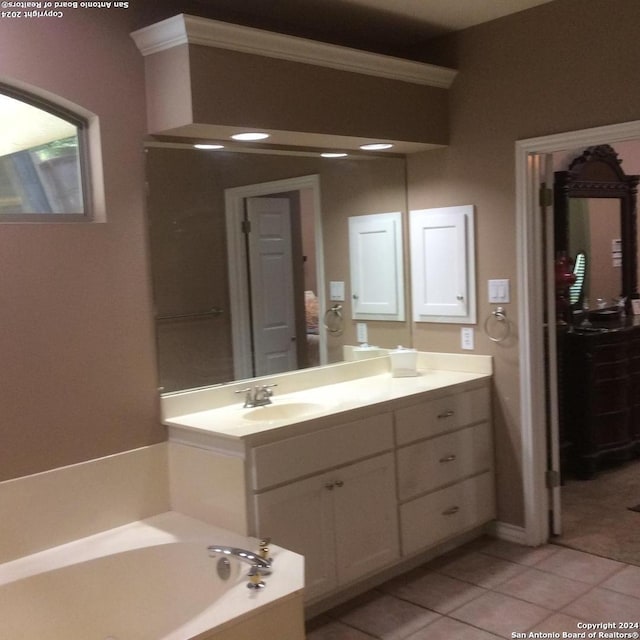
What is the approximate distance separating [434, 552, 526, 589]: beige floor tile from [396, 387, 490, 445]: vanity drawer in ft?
2.01

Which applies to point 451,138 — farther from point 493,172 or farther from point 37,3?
point 37,3

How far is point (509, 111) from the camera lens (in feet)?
11.5

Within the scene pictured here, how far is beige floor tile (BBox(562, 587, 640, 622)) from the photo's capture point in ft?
9.55

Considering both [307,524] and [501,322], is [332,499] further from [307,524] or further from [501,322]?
[501,322]

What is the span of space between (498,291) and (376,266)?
0.66 meters

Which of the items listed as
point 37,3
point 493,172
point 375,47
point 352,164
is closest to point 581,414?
point 493,172

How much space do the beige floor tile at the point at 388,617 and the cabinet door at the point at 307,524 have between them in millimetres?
193

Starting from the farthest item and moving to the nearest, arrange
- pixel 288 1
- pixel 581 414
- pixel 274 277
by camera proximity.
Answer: pixel 581 414, pixel 274 277, pixel 288 1

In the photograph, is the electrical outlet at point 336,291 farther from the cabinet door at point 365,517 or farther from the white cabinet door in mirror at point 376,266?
the cabinet door at point 365,517

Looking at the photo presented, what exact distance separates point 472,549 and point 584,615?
2.47ft

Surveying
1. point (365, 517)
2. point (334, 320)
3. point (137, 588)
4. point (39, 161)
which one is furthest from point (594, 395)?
point (39, 161)

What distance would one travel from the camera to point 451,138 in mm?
3740

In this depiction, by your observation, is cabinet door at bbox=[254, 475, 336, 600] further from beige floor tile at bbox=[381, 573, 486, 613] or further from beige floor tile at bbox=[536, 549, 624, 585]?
beige floor tile at bbox=[536, 549, 624, 585]

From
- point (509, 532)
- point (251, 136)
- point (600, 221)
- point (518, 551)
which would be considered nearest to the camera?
point (251, 136)
